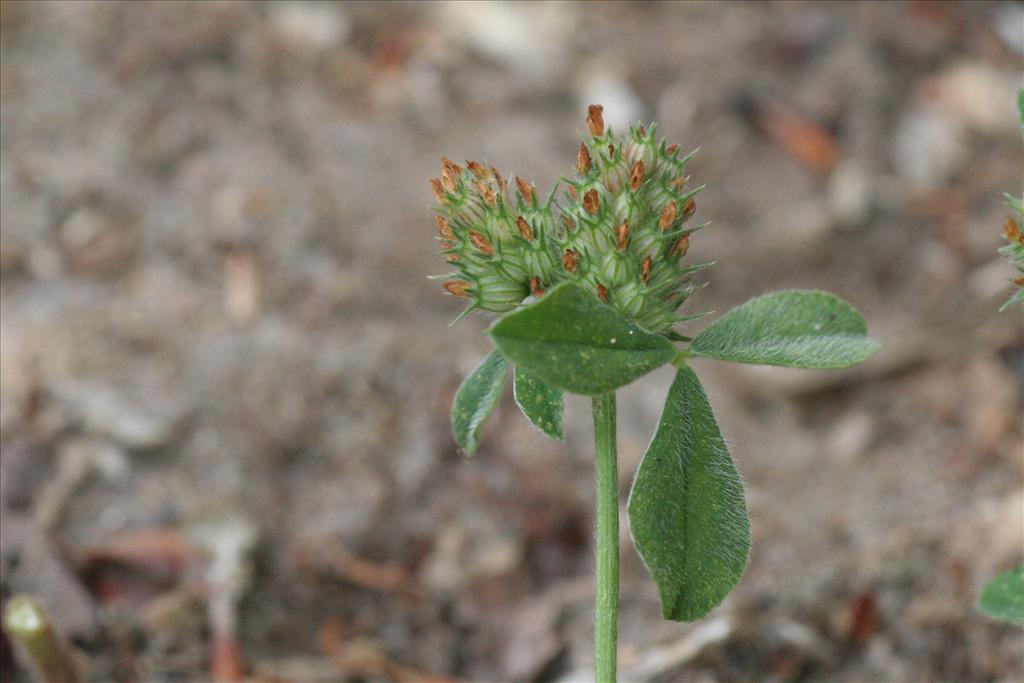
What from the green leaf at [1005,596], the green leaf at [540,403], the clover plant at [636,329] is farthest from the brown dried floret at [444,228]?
the green leaf at [1005,596]

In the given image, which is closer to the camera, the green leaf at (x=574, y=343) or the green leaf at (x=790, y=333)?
the green leaf at (x=574, y=343)

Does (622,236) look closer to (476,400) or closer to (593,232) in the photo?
(593,232)

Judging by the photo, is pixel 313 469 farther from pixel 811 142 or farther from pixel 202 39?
pixel 811 142

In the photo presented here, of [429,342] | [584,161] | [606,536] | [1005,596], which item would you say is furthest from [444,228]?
[429,342]

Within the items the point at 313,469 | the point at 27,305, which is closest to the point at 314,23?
the point at 27,305

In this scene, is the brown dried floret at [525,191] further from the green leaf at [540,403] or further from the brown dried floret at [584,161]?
the green leaf at [540,403]

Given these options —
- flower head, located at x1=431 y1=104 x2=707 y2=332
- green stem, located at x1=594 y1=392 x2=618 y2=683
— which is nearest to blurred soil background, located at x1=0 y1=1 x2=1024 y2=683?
green stem, located at x1=594 y1=392 x2=618 y2=683

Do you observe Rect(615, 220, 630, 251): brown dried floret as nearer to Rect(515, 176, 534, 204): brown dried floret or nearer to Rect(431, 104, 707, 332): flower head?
Rect(431, 104, 707, 332): flower head

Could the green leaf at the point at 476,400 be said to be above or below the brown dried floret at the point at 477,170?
below
